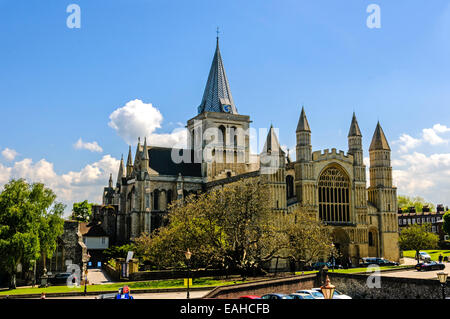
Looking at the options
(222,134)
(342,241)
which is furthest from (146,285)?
(222,134)

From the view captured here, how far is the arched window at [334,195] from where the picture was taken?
61312 millimetres

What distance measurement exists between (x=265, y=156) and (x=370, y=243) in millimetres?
19115

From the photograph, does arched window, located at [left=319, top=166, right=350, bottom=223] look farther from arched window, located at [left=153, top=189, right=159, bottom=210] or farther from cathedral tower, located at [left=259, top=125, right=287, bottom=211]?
arched window, located at [left=153, top=189, right=159, bottom=210]

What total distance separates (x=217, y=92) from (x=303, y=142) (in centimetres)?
2721

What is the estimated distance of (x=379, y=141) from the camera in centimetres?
6662

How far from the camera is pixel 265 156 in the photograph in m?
59.1

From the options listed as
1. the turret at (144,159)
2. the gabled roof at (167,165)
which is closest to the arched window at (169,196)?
the gabled roof at (167,165)

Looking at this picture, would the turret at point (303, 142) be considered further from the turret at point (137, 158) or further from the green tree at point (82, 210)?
the green tree at point (82, 210)

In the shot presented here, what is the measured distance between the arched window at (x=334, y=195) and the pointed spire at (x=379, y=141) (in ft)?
23.3

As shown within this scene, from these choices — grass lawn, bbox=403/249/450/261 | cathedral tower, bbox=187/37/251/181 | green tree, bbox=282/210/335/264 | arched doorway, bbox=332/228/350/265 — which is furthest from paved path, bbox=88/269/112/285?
grass lawn, bbox=403/249/450/261

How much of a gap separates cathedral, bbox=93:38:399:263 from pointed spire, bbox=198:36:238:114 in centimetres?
18

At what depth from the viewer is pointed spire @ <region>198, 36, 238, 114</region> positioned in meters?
82.8

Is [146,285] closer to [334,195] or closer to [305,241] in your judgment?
[305,241]
